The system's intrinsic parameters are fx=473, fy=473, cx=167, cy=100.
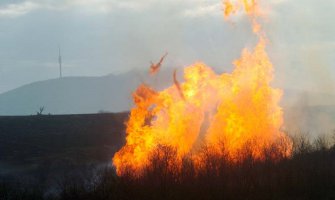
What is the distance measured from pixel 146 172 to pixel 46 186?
14368mm

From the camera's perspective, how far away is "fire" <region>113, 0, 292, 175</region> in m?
25.3

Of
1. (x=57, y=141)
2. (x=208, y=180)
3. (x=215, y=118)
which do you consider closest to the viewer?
(x=208, y=180)

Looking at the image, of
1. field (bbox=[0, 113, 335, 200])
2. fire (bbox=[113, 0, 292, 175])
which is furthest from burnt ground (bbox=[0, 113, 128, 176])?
fire (bbox=[113, 0, 292, 175])

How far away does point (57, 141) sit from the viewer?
153 ft

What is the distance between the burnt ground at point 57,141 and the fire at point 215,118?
14.5 meters

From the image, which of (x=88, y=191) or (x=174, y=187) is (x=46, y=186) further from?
(x=174, y=187)

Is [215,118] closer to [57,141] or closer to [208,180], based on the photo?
[208,180]

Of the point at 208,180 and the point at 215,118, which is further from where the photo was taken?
the point at 215,118

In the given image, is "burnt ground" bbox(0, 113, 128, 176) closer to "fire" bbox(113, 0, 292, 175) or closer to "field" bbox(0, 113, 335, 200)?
"field" bbox(0, 113, 335, 200)

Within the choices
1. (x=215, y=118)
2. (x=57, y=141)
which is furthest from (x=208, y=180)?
(x=57, y=141)

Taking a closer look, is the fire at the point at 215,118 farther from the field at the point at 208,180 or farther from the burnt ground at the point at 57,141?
the burnt ground at the point at 57,141

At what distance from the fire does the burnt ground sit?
47.6 feet

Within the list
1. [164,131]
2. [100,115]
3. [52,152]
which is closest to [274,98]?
[164,131]

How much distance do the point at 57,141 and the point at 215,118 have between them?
75.7 ft
